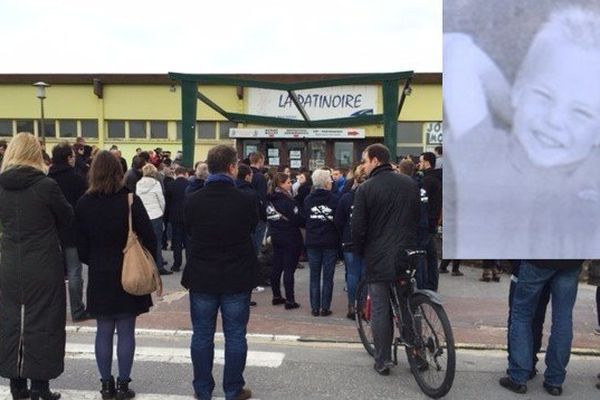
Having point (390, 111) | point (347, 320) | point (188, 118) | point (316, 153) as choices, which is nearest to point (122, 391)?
point (347, 320)

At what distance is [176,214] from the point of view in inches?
381

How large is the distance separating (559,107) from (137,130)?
2538 cm

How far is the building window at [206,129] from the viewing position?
2681cm

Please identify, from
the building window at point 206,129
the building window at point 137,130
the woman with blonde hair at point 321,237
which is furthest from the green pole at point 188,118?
the building window at point 137,130

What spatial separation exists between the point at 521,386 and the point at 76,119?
26.5 metres

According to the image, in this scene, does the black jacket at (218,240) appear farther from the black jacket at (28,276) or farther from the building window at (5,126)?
the building window at (5,126)

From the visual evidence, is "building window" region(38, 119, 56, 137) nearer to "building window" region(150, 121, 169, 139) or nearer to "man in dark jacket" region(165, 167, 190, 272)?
"building window" region(150, 121, 169, 139)

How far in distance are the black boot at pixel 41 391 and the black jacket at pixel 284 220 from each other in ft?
11.6

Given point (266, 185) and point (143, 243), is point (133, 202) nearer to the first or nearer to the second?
point (143, 243)

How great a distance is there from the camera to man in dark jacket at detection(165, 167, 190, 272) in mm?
9602

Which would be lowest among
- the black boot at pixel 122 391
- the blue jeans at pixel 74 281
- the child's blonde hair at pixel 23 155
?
the black boot at pixel 122 391

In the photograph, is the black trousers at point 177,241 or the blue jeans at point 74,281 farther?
the black trousers at point 177,241

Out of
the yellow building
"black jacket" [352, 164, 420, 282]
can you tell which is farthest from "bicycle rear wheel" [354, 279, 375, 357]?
the yellow building

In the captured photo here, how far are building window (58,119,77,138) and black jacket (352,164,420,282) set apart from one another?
25567mm
